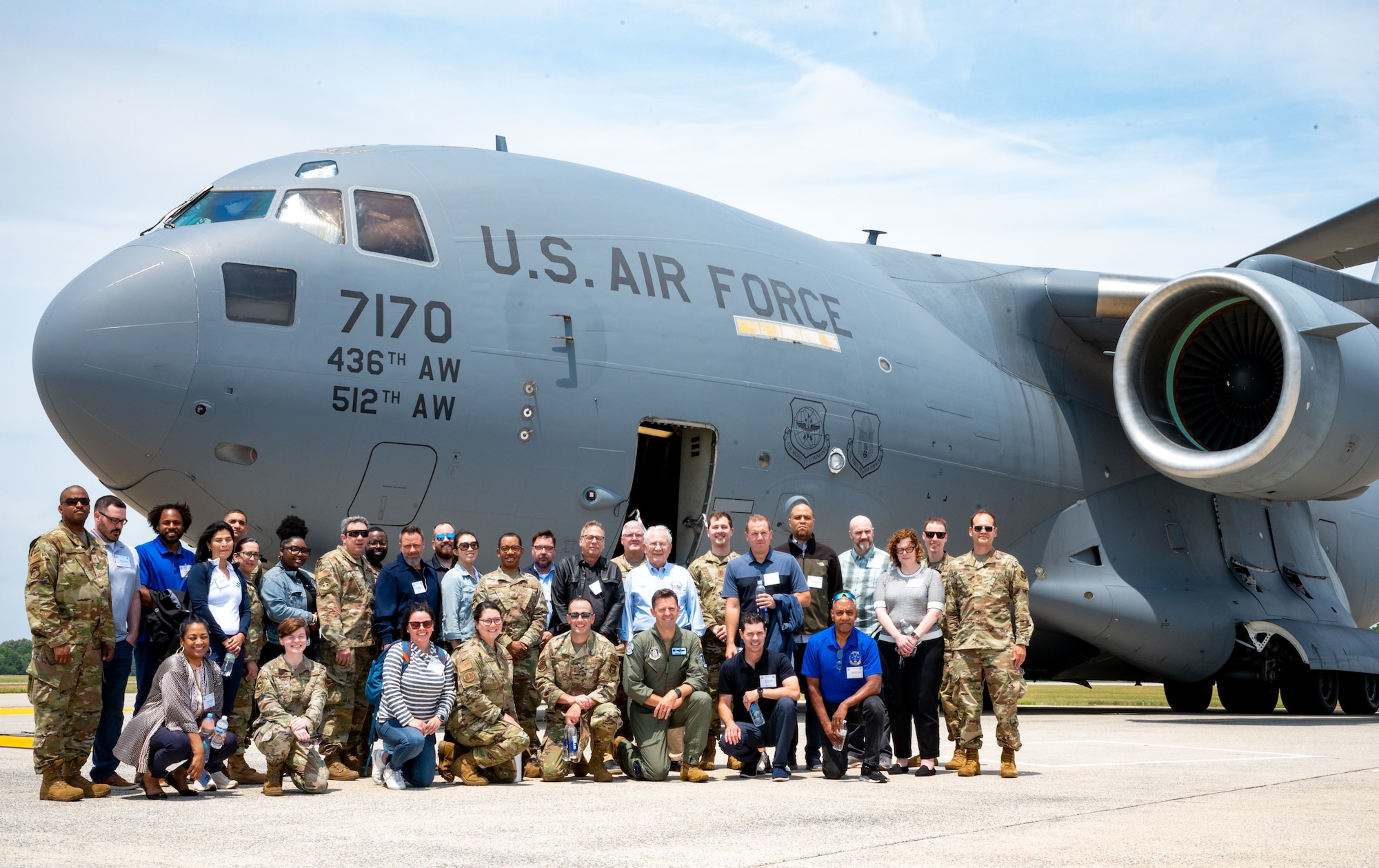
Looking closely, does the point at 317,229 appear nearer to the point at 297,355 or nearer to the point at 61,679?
the point at 297,355

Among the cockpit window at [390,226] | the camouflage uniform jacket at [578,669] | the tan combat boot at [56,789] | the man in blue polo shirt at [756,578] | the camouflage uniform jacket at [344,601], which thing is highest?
the cockpit window at [390,226]

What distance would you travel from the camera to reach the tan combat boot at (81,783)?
6766mm

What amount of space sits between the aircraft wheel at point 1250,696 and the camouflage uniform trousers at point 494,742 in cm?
1028

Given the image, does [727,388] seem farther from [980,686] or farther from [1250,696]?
[1250,696]

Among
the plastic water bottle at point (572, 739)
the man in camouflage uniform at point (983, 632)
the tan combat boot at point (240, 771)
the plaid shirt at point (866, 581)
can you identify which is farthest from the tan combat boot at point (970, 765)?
the tan combat boot at point (240, 771)

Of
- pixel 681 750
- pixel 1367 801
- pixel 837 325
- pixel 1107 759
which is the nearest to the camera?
pixel 1367 801

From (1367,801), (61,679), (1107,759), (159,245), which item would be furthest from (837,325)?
(61,679)

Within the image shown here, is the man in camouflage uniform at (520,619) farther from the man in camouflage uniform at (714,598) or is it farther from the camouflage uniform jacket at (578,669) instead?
the man in camouflage uniform at (714,598)

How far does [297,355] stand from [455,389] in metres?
1.15

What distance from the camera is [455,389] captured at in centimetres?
973

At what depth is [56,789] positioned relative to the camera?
6.57 m

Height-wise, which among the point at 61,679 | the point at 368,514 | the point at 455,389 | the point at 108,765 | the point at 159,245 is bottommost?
the point at 108,765

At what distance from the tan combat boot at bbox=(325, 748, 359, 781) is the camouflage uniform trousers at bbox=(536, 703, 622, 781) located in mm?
1101

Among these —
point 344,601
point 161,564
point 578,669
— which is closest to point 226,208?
point 161,564
